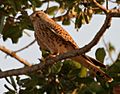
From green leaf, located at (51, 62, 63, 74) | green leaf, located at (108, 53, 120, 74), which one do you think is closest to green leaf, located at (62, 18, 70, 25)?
green leaf, located at (51, 62, 63, 74)

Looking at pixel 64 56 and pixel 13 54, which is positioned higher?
pixel 64 56

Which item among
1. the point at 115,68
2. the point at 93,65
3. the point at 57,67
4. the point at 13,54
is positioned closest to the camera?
the point at 115,68

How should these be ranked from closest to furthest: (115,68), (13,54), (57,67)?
(115,68) < (57,67) < (13,54)

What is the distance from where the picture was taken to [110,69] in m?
3.67

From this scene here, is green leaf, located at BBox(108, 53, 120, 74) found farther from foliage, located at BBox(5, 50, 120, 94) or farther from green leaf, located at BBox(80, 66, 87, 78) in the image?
green leaf, located at BBox(80, 66, 87, 78)

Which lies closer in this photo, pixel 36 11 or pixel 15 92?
pixel 15 92

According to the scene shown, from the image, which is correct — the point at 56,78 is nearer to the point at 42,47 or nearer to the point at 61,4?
the point at 42,47

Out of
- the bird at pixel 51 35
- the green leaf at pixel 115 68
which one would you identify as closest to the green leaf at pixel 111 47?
the bird at pixel 51 35

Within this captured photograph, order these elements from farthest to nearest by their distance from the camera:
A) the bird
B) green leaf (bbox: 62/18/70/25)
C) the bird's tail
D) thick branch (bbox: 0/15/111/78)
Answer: green leaf (bbox: 62/18/70/25)
the bird
the bird's tail
thick branch (bbox: 0/15/111/78)

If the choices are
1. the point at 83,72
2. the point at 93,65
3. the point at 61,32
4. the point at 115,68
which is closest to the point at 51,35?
the point at 61,32

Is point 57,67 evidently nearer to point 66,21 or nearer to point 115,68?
point 115,68

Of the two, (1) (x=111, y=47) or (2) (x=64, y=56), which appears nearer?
(2) (x=64, y=56)

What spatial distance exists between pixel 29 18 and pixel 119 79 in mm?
1399

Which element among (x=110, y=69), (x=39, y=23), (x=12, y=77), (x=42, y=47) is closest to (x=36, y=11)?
(x=39, y=23)
